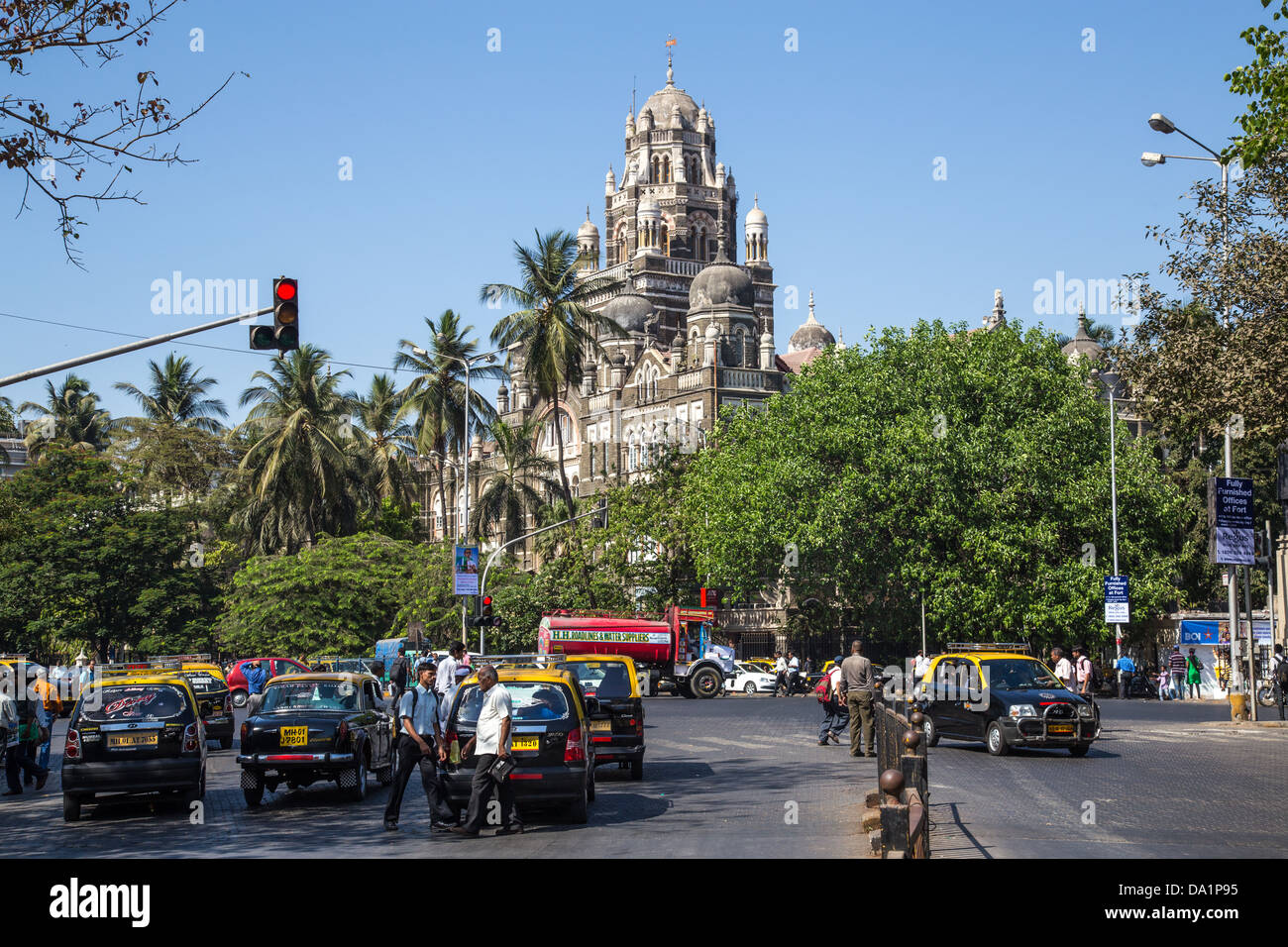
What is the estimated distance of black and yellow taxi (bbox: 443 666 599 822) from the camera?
1466 centimetres

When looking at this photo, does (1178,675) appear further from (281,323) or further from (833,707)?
(281,323)

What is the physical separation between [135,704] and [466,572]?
97.2ft

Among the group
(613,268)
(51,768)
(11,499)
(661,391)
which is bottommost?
(51,768)

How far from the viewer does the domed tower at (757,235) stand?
340 feet

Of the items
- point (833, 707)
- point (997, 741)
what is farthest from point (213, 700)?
point (997, 741)

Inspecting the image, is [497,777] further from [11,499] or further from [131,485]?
[131,485]

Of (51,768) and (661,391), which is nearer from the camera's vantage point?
(51,768)

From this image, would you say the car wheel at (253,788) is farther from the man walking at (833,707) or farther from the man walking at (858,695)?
the man walking at (833,707)

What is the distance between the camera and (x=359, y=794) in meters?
17.9

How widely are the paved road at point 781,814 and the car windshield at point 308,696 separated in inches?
46.1

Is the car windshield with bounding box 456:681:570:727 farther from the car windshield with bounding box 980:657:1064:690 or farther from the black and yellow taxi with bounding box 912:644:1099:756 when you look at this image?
the car windshield with bounding box 980:657:1064:690
